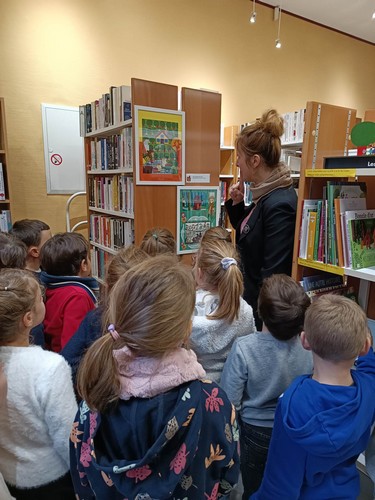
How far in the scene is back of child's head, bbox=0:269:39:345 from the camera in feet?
3.28

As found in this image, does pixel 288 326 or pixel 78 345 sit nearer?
pixel 288 326

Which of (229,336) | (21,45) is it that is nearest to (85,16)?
(21,45)

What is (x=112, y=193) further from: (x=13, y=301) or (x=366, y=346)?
(x=366, y=346)

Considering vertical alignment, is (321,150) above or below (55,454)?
above

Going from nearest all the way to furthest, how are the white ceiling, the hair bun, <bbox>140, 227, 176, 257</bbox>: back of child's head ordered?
the hair bun, <bbox>140, 227, 176, 257</bbox>: back of child's head, the white ceiling

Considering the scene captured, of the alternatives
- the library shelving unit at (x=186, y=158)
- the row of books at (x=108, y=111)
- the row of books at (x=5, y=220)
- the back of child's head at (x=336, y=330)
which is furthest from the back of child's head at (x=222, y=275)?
the row of books at (x=5, y=220)

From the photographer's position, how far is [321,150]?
1.56m

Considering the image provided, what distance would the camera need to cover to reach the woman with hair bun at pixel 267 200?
1.58 m

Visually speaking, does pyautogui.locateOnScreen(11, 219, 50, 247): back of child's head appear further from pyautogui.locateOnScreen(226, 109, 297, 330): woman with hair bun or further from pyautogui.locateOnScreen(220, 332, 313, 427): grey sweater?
pyautogui.locateOnScreen(220, 332, 313, 427): grey sweater

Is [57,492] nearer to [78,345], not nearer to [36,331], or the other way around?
[78,345]

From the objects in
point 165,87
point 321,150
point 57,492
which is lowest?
point 57,492

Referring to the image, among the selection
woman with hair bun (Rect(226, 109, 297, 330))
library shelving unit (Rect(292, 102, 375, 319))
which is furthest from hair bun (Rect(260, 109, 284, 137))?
library shelving unit (Rect(292, 102, 375, 319))

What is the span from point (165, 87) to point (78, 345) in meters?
1.75

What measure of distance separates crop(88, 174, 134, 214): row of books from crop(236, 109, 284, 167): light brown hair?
1033mm
